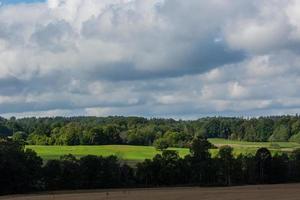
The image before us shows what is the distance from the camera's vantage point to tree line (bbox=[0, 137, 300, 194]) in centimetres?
11000

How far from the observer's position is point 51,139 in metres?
182

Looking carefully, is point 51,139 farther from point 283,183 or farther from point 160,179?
point 283,183

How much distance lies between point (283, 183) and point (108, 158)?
36.6 m

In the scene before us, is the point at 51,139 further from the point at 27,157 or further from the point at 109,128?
the point at 27,157

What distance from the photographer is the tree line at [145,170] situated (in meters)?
110

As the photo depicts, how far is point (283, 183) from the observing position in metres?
127

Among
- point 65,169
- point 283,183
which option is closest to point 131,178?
point 65,169

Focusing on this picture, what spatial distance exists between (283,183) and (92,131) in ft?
236

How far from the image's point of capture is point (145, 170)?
12162cm

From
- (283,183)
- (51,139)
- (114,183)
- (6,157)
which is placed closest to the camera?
(6,157)

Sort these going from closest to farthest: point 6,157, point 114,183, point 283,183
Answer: point 6,157, point 114,183, point 283,183

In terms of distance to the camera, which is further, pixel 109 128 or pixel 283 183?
pixel 109 128

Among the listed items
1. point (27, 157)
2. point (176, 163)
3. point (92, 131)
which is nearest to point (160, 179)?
point (176, 163)

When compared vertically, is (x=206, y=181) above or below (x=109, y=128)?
below
